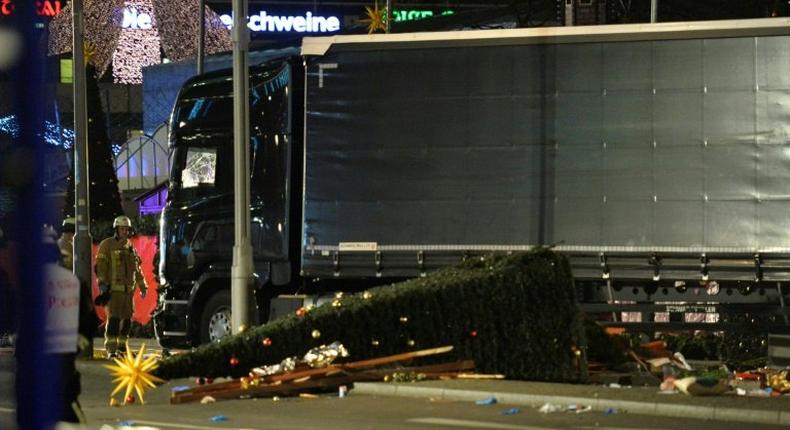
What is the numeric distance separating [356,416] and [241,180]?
6073mm

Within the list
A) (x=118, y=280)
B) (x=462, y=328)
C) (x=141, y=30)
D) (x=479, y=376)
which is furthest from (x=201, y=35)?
(x=479, y=376)

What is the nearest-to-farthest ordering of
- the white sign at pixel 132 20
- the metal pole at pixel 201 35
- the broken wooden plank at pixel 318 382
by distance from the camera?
the broken wooden plank at pixel 318 382, the metal pole at pixel 201 35, the white sign at pixel 132 20

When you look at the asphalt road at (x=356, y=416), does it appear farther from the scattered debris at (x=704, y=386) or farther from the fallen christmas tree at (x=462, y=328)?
the scattered debris at (x=704, y=386)

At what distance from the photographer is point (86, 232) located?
68.5 ft

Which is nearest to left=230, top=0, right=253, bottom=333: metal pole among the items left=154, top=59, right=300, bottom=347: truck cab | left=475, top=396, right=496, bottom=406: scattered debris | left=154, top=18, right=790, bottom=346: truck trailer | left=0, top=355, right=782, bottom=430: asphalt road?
left=154, top=18, right=790, bottom=346: truck trailer

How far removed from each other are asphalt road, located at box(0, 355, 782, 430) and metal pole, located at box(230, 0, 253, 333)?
342 centimetres

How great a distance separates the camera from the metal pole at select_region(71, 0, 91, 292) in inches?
815

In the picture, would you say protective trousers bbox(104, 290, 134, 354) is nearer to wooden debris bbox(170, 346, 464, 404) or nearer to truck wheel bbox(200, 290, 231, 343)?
truck wheel bbox(200, 290, 231, 343)

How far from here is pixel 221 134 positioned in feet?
67.3

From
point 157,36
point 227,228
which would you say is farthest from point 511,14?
point 227,228

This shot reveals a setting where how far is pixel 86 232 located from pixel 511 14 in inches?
991

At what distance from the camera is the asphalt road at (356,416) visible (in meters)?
12.3

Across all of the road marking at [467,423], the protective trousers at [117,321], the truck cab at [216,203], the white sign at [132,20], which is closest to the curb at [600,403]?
the road marking at [467,423]

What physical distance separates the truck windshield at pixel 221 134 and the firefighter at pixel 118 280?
928 millimetres
